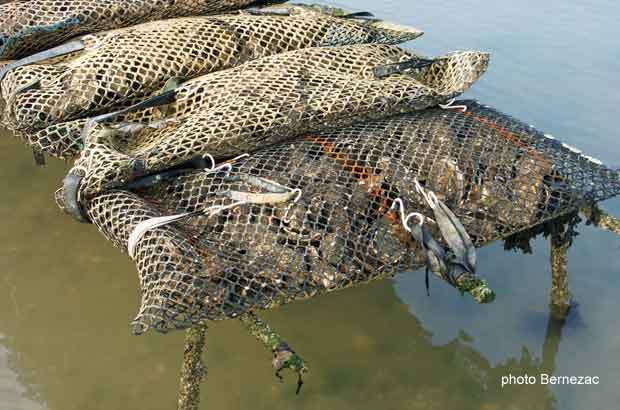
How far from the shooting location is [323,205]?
248 cm

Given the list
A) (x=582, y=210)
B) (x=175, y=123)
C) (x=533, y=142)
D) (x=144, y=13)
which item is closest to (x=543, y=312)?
(x=582, y=210)

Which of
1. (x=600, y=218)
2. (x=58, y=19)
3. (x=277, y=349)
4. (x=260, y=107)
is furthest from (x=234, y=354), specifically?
(x=58, y=19)

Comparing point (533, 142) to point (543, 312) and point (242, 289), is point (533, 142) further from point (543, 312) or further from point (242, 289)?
point (242, 289)

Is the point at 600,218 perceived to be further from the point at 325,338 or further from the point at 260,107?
the point at 260,107

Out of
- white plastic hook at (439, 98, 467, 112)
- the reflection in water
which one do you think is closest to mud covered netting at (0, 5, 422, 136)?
white plastic hook at (439, 98, 467, 112)

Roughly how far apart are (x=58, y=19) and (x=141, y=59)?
815 mm

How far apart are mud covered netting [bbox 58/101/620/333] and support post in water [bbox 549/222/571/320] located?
384 mm

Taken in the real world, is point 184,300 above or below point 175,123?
below

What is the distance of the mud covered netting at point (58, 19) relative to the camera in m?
3.55

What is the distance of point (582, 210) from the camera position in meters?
2.84

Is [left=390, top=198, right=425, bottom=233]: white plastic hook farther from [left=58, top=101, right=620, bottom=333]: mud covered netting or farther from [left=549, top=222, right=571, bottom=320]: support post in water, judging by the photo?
[left=549, top=222, right=571, bottom=320]: support post in water

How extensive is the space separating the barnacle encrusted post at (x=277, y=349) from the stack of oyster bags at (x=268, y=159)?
0.41ft

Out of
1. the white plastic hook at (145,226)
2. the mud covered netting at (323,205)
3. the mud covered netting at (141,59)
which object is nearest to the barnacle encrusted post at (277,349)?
the mud covered netting at (323,205)

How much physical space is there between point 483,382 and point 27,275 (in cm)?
264
